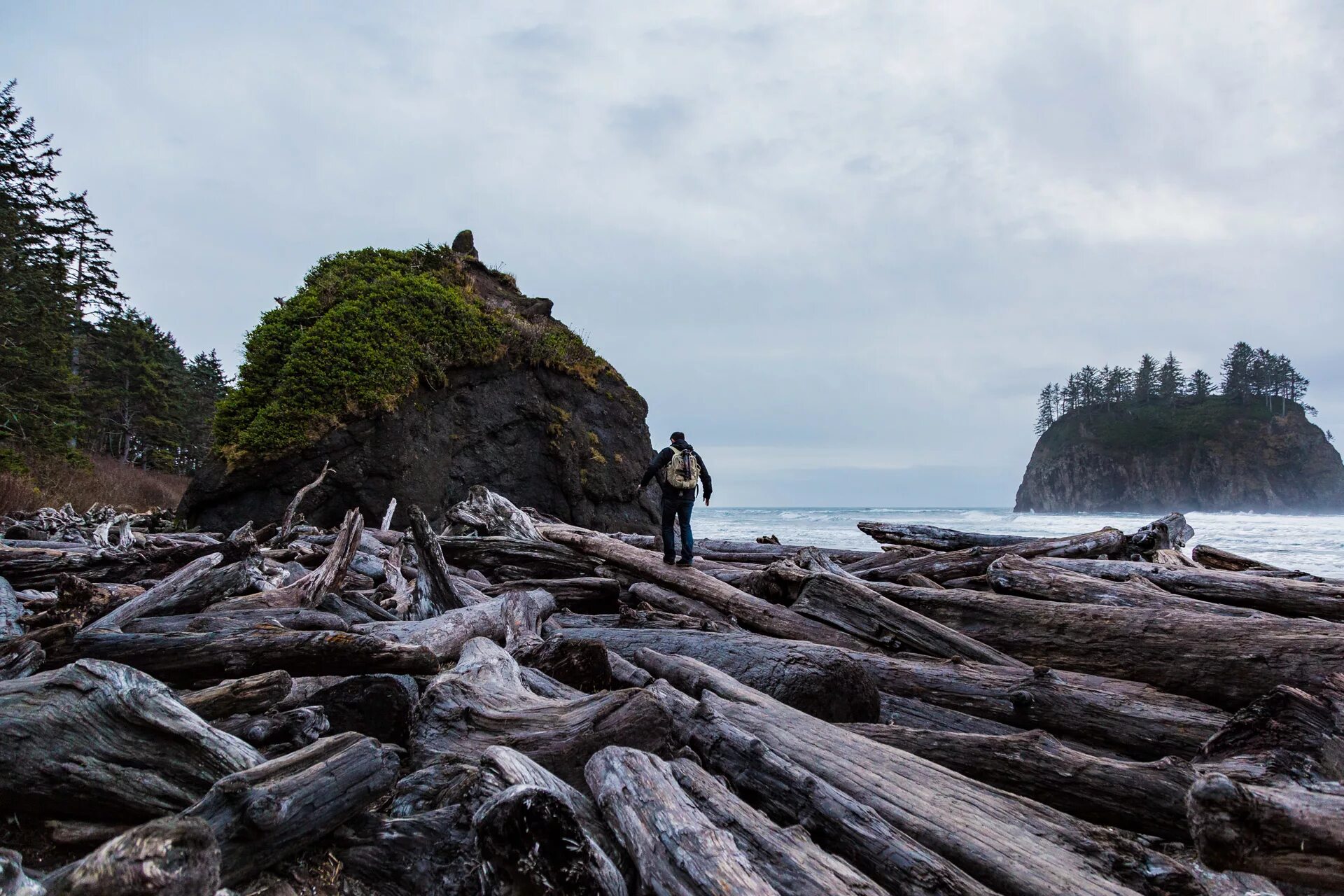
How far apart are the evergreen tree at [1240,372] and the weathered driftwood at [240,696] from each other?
11818cm

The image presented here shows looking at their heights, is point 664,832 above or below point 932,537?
below

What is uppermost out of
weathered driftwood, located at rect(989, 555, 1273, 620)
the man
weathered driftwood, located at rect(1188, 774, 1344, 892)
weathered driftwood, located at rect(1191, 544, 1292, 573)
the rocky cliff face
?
the rocky cliff face

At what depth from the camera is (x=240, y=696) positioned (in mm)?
3408

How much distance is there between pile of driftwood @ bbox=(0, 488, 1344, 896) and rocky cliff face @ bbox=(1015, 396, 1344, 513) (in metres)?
99.2

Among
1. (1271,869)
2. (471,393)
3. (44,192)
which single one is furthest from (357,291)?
(44,192)

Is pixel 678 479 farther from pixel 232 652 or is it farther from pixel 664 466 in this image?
pixel 232 652

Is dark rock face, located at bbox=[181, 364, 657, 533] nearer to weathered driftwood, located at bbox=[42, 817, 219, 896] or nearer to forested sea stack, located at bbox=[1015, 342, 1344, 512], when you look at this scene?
weathered driftwood, located at bbox=[42, 817, 219, 896]

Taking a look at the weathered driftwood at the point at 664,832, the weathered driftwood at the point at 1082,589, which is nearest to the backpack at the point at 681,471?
the weathered driftwood at the point at 1082,589

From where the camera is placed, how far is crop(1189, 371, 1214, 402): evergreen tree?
96062mm

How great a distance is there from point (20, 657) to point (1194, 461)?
357 feet

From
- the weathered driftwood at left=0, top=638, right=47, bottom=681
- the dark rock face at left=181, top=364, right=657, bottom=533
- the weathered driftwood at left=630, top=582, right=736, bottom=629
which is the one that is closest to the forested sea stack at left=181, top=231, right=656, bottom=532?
the dark rock face at left=181, top=364, right=657, bottom=533

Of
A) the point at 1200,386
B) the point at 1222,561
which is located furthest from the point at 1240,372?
the point at 1222,561

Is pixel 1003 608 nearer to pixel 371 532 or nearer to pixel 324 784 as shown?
pixel 324 784

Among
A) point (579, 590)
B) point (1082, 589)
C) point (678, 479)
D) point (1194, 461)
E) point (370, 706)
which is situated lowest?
point (579, 590)
